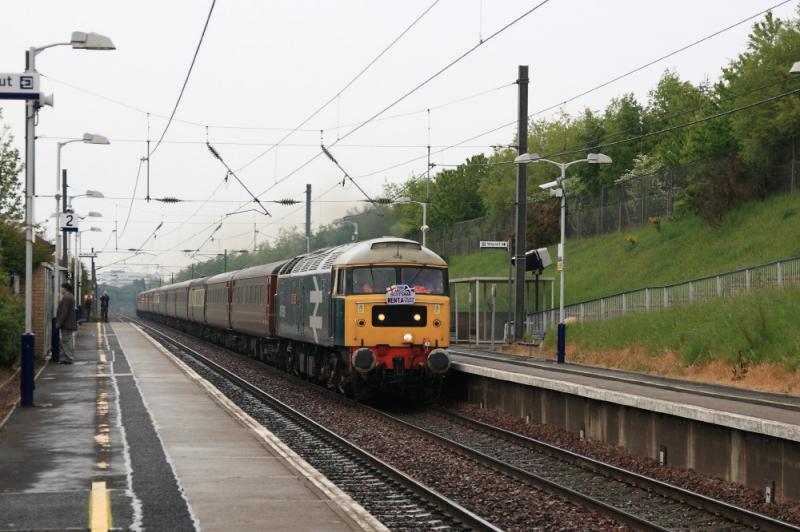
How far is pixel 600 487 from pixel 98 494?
6080 mm

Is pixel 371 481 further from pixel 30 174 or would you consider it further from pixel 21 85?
pixel 30 174

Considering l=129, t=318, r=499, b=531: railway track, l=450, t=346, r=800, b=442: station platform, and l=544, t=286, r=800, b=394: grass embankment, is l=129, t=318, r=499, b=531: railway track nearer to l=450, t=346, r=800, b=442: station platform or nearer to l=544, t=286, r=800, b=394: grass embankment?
l=450, t=346, r=800, b=442: station platform

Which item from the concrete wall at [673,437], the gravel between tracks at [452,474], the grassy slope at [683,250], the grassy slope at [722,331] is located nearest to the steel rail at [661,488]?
the concrete wall at [673,437]

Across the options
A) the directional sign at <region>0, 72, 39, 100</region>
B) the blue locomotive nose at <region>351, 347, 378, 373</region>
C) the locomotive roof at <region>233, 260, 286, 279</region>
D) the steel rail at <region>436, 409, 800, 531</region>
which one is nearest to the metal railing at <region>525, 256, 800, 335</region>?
the locomotive roof at <region>233, 260, 286, 279</region>

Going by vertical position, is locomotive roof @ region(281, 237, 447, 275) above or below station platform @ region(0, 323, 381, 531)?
above

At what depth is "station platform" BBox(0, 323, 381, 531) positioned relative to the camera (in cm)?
991

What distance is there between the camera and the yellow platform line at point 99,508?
9484mm

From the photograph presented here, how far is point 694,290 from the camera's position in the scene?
Answer: 35.2 meters

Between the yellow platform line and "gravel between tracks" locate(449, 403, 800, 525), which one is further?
"gravel between tracks" locate(449, 403, 800, 525)

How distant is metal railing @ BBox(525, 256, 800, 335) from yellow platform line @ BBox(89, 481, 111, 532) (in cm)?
2397

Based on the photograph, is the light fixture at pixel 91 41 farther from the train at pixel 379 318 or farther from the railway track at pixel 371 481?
the railway track at pixel 371 481

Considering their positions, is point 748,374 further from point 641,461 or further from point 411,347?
point 641,461

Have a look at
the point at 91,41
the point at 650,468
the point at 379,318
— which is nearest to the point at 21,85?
the point at 91,41

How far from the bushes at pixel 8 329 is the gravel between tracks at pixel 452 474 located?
6.46m
